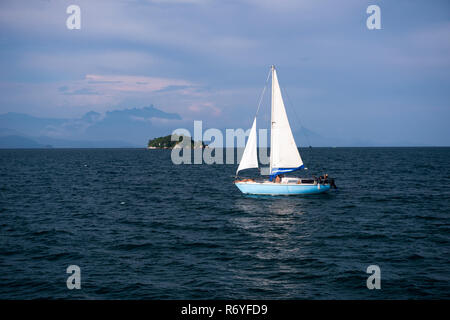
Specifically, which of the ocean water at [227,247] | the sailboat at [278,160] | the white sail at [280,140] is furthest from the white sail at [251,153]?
the ocean water at [227,247]

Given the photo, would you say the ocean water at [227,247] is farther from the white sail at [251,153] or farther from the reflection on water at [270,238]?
the white sail at [251,153]

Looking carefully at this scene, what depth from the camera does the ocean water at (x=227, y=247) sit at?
15.3 meters

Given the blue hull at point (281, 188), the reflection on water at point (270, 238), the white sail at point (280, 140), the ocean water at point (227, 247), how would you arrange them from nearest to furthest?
the ocean water at point (227, 247), the reflection on water at point (270, 238), the blue hull at point (281, 188), the white sail at point (280, 140)

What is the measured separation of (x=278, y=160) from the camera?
40.6m

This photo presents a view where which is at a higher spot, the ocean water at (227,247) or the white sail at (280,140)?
the white sail at (280,140)

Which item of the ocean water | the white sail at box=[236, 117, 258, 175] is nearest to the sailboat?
the white sail at box=[236, 117, 258, 175]

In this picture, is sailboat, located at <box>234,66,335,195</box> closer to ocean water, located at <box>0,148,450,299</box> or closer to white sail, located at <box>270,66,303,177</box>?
white sail, located at <box>270,66,303,177</box>

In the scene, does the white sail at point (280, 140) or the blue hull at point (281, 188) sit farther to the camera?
the white sail at point (280, 140)

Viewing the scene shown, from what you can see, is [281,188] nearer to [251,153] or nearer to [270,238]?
[251,153]

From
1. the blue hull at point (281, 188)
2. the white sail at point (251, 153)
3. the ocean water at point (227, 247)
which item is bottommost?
the ocean water at point (227, 247)

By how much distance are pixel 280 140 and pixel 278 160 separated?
97.7 inches

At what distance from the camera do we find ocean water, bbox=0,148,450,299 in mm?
15344

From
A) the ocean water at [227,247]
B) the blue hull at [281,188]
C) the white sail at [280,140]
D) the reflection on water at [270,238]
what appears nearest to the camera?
the ocean water at [227,247]
